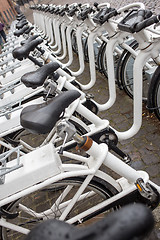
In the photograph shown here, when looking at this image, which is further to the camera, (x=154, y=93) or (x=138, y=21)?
(x=154, y=93)

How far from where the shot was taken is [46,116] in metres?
1.37

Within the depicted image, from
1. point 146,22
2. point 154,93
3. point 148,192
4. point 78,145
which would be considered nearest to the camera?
point 78,145

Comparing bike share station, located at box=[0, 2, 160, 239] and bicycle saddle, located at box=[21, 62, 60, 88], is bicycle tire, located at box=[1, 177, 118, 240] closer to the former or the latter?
bike share station, located at box=[0, 2, 160, 239]

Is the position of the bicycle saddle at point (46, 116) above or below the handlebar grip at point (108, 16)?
below

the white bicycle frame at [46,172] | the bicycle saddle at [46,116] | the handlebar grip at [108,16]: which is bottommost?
the white bicycle frame at [46,172]

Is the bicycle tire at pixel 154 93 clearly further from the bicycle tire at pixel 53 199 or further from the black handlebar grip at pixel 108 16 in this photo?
the bicycle tire at pixel 53 199

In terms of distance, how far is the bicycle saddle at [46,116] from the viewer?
1.35 meters

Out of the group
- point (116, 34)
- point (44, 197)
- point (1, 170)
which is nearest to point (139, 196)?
point (1, 170)

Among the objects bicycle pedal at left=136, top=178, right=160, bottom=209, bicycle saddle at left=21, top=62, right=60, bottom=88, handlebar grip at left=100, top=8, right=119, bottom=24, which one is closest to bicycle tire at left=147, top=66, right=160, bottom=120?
handlebar grip at left=100, top=8, right=119, bottom=24

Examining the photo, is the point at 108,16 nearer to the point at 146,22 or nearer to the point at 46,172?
the point at 146,22

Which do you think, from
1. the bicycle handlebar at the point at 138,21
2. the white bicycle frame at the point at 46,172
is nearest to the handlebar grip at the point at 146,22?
the bicycle handlebar at the point at 138,21

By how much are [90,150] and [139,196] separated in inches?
24.6

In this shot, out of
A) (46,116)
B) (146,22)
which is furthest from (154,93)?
(46,116)

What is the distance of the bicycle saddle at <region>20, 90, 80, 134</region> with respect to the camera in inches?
Result: 53.3
